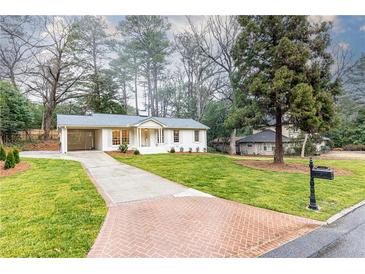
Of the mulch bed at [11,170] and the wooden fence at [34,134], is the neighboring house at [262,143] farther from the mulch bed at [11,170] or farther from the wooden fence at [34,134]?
the wooden fence at [34,134]

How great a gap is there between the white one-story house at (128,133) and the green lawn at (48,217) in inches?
266

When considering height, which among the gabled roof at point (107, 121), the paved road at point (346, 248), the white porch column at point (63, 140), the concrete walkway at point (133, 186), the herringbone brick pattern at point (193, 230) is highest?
the gabled roof at point (107, 121)

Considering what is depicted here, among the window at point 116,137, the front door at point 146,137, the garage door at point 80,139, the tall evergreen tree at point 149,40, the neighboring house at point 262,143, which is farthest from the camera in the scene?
the neighboring house at point 262,143

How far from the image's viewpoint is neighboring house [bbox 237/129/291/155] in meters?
16.6

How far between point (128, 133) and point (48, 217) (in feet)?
33.5

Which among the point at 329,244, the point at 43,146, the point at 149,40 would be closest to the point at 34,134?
the point at 43,146

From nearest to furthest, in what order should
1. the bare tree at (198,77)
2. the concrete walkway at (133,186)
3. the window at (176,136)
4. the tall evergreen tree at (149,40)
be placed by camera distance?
the concrete walkway at (133,186) → the tall evergreen tree at (149,40) → the bare tree at (198,77) → the window at (176,136)

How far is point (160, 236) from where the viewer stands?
8.37 feet

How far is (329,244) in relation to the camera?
2.56 meters

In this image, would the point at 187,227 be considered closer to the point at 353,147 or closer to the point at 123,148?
the point at 123,148

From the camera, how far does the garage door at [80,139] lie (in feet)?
43.0

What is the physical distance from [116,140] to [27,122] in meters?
6.70

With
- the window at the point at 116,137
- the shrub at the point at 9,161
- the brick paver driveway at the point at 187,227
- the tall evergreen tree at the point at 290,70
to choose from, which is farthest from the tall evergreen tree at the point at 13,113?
the tall evergreen tree at the point at 290,70

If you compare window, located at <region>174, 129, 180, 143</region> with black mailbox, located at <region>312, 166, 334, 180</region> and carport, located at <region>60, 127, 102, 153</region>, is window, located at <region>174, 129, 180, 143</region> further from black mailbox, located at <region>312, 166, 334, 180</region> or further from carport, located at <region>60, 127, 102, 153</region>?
black mailbox, located at <region>312, 166, 334, 180</region>
